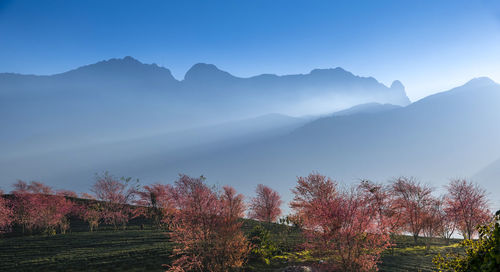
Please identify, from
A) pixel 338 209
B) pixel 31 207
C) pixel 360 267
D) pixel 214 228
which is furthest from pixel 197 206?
pixel 31 207

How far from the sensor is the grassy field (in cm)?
2050

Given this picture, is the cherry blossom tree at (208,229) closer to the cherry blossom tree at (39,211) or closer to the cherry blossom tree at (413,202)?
the cherry blossom tree at (413,202)

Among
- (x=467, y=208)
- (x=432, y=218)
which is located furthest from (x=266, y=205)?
(x=467, y=208)

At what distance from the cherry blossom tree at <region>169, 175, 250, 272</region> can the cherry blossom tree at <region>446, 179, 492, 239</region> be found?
97.6ft

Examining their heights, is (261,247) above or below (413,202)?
below

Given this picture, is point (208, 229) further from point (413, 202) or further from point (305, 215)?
point (413, 202)

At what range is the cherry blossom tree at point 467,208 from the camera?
102 feet

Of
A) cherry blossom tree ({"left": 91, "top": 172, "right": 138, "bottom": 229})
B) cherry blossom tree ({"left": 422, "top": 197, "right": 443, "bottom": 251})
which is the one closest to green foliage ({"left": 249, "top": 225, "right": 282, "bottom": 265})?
cherry blossom tree ({"left": 422, "top": 197, "right": 443, "bottom": 251})

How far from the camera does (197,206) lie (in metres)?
16.3

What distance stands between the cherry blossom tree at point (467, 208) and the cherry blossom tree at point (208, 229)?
29.8 metres

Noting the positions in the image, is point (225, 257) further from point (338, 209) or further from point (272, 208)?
point (272, 208)

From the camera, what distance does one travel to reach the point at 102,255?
2342 centimetres

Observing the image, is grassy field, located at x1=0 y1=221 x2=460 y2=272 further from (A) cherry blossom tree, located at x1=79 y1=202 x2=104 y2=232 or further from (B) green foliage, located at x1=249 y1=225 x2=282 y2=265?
(A) cherry blossom tree, located at x1=79 y1=202 x2=104 y2=232

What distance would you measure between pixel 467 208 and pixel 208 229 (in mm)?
32817
